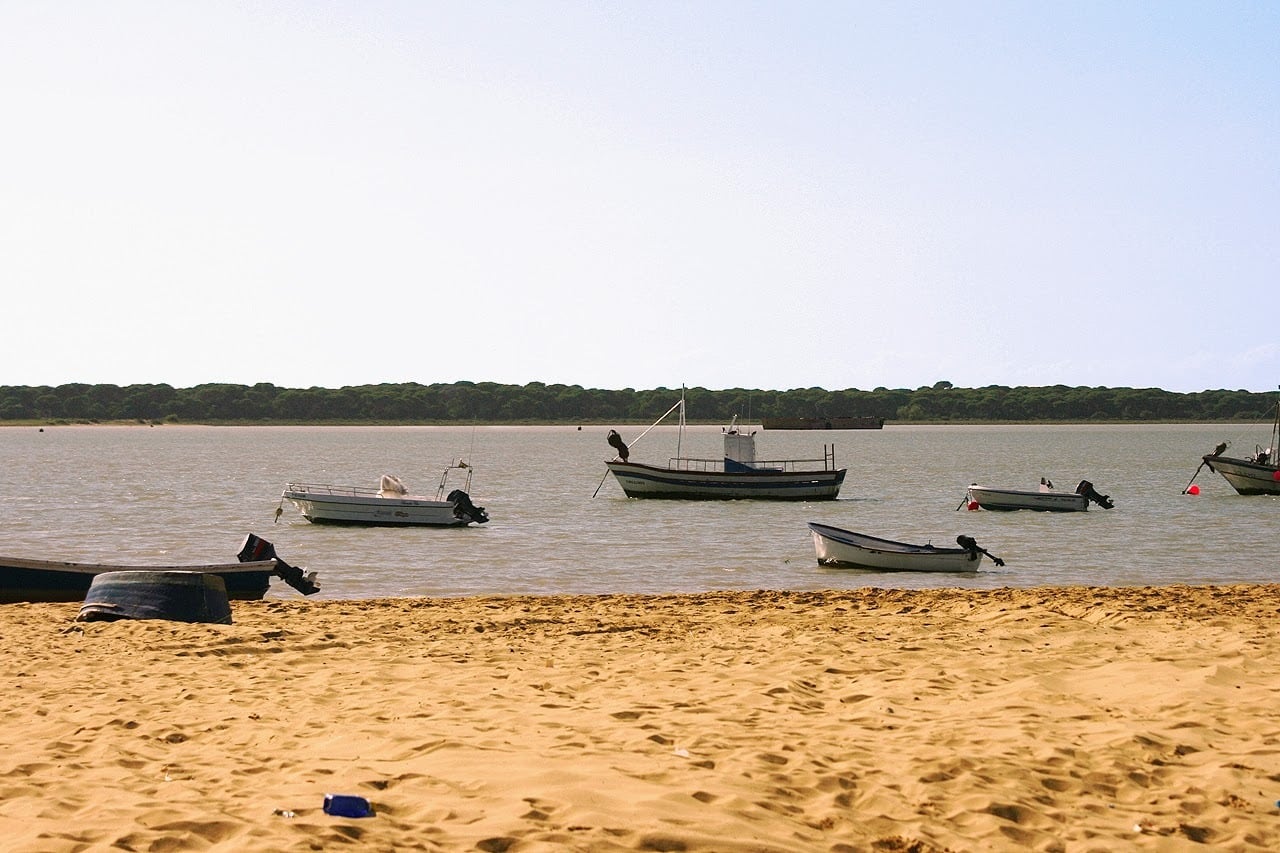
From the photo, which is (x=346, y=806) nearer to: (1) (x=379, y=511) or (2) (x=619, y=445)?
(1) (x=379, y=511)

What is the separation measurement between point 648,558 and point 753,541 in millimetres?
5342

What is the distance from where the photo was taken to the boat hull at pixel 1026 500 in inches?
1844

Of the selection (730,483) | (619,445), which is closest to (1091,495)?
(730,483)

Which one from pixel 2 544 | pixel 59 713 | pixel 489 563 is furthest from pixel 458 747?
pixel 2 544

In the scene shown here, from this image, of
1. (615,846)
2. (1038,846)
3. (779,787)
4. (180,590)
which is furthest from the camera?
(180,590)

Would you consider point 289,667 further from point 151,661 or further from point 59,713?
point 59,713

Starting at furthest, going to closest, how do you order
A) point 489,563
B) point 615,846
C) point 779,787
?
1. point 489,563
2. point 779,787
3. point 615,846

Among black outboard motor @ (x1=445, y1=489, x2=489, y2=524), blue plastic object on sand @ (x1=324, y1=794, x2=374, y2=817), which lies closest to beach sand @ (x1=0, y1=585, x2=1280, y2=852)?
blue plastic object on sand @ (x1=324, y1=794, x2=374, y2=817)

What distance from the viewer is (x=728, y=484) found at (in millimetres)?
55125

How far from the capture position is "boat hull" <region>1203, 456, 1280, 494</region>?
183 ft

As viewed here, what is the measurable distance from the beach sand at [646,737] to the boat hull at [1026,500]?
32164 mm

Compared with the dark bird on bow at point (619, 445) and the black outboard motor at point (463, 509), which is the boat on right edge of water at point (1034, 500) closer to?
the dark bird on bow at point (619, 445)

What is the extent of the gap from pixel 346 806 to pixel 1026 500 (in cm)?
4345

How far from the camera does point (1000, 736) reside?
9.20 meters
